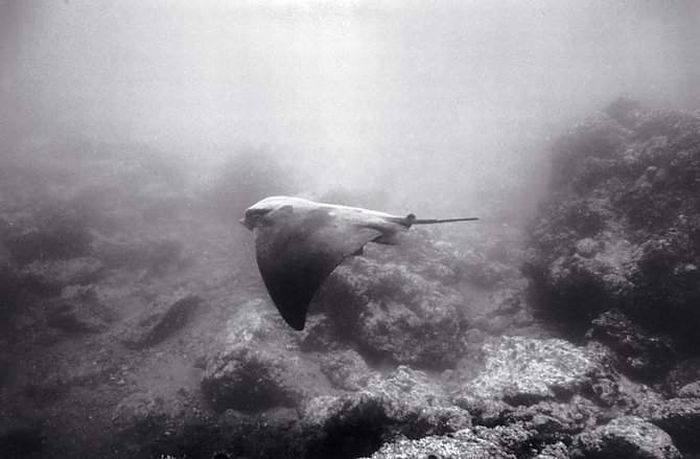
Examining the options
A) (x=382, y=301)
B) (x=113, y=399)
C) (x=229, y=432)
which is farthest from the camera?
(x=382, y=301)

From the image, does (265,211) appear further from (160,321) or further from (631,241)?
(631,241)

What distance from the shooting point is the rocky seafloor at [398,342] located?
446 cm

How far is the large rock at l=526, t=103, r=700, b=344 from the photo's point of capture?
5.98 m

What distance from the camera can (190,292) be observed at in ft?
31.4

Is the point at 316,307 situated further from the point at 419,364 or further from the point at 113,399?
the point at 113,399

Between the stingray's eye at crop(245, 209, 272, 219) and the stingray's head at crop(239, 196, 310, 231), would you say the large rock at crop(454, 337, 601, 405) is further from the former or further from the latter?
the stingray's eye at crop(245, 209, 272, 219)

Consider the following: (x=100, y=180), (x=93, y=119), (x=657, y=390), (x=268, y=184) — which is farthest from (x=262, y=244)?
(x=93, y=119)

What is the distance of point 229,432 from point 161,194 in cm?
1345

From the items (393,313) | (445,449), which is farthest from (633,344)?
(445,449)

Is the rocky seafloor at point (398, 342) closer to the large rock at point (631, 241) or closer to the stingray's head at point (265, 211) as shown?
the large rock at point (631, 241)

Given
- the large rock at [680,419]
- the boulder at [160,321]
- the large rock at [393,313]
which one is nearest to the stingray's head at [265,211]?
the large rock at [393,313]

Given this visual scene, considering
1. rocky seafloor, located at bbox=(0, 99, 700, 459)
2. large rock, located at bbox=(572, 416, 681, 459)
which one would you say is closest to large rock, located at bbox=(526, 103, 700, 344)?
rocky seafloor, located at bbox=(0, 99, 700, 459)

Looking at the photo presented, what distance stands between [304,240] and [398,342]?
427 cm

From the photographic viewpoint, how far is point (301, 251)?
10.7ft
